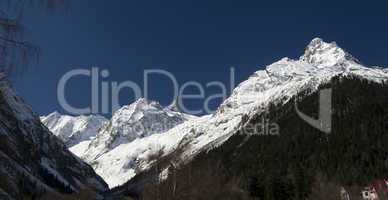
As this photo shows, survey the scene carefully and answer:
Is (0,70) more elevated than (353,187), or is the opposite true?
(0,70)

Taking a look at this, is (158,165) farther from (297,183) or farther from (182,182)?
(297,183)

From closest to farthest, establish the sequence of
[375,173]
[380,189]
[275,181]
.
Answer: [275,181], [380,189], [375,173]

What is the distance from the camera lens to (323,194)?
314 feet

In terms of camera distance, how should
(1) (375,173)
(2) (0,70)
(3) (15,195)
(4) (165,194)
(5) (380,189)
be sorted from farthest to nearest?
(1) (375,173) < (5) (380,189) < (4) (165,194) < (3) (15,195) < (2) (0,70)

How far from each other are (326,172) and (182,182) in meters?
146

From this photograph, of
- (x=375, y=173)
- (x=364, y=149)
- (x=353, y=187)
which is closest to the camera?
(x=353, y=187)

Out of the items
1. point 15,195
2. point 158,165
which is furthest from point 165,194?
point 15,195

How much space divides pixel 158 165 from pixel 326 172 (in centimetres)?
15518

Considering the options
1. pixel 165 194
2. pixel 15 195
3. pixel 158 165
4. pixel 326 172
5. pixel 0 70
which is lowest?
pixel 326 172

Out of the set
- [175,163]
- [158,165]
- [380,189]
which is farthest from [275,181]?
[158,165]

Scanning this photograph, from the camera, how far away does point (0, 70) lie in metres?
8.09

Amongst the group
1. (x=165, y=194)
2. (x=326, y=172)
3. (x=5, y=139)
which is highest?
(x=5, y=139)

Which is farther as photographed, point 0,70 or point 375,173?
point 375,173

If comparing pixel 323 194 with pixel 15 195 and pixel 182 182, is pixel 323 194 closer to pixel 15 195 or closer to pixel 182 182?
pixel 182 182
